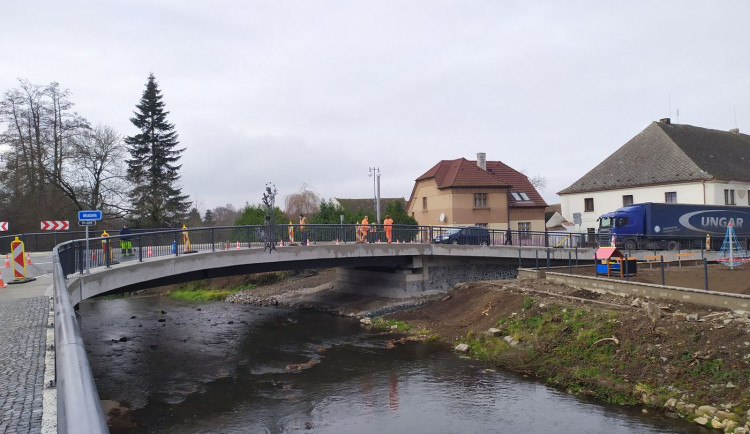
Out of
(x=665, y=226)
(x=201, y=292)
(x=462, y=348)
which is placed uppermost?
(x=665, y=226)

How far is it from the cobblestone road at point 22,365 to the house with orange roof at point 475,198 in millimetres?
34605

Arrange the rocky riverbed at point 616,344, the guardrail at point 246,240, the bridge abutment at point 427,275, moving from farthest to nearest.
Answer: the bridge abutment at point 427,275 → the guardrail at point 246,240 → the rocky riverbed at point 616,344

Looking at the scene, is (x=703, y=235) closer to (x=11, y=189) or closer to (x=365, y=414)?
(x=365, y=414)

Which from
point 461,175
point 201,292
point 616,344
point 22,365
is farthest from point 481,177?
point 22,365

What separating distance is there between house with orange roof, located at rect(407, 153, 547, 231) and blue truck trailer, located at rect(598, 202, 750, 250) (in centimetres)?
1107

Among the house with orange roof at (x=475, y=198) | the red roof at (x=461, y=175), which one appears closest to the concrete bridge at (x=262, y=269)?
the house with orange roof at (x=475, y=198)

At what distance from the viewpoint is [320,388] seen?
13.9m

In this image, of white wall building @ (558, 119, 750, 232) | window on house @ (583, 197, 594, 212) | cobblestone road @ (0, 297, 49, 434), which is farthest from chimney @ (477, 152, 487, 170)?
cobblestone road @ (0, 297, 49, 434)

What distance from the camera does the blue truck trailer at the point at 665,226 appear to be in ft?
102

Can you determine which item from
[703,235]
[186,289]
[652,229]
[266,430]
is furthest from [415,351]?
[186,289]

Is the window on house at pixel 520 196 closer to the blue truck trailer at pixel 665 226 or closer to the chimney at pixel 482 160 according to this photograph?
the chimney at pixel 482 160

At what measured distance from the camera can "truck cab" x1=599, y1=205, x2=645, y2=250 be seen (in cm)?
3081

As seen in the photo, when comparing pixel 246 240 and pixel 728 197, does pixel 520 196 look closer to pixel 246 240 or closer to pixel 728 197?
pixel 728 197

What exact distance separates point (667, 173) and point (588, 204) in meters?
6.91
